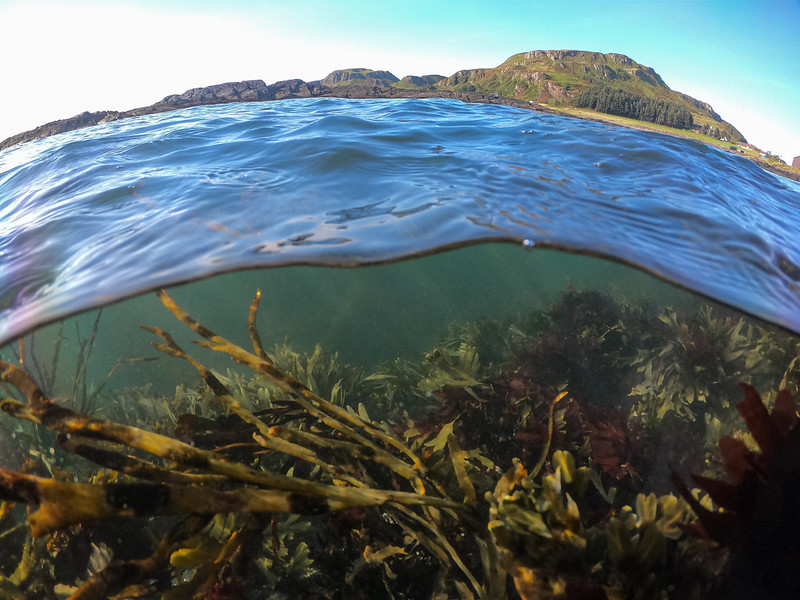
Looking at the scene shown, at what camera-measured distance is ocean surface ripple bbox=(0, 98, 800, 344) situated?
3.63m

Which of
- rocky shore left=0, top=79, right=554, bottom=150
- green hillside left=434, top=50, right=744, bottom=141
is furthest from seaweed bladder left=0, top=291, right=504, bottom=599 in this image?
green hillside left=434, top=50, right=744, bottom=141

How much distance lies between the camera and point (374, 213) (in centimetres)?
404

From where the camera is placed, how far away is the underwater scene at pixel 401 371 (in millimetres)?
1530

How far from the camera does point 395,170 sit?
207 inches

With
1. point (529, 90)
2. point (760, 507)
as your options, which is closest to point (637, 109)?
point (529, 90)

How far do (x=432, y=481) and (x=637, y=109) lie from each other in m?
15.9

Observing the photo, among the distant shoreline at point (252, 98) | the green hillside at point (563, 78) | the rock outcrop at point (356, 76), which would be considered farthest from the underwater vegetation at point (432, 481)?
the rock outcrop at point (356, 76)

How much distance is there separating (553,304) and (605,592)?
12.3 ft

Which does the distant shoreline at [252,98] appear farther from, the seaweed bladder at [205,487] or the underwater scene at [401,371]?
the seaweed bladder at [205,487]

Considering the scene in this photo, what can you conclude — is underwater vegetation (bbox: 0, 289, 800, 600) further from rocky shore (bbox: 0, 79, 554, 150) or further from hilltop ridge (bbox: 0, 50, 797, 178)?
rocky shore (bbox: 0, 79, 554, 150)

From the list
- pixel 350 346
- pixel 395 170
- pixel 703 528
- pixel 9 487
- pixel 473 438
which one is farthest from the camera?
pixel 395 170

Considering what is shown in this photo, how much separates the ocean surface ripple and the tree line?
7318 mm

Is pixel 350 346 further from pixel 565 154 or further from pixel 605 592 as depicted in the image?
pixel 565 154

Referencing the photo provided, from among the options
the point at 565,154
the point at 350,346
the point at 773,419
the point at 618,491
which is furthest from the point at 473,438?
the point at 565,154
